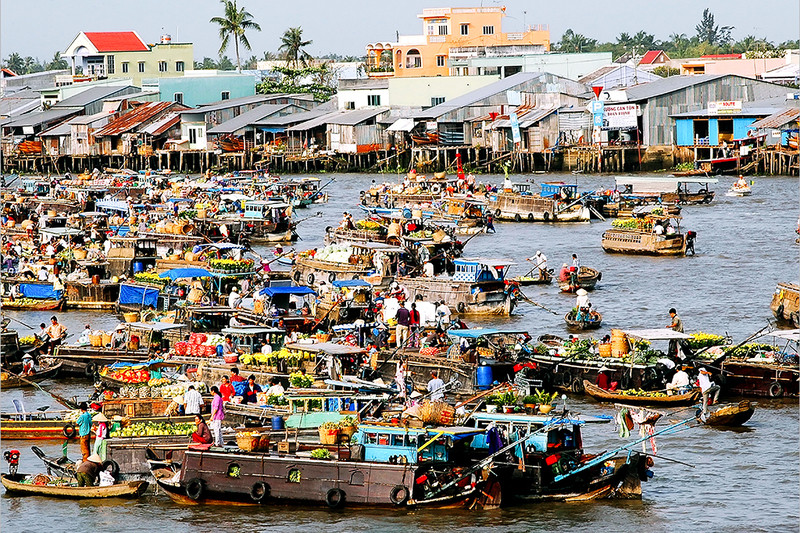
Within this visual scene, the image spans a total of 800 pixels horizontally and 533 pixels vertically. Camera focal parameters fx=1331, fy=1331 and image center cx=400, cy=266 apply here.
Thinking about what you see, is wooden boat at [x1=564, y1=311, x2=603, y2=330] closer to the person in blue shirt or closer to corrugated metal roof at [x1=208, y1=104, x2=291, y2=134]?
the person in blue shirt

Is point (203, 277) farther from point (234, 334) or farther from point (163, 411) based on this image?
point (163, 411)

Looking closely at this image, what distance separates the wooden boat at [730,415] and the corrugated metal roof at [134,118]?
77.2 m

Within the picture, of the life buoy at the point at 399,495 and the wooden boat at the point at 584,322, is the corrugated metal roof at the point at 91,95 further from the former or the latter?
the life buoy at the point at 399,495

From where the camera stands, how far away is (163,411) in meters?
22.1

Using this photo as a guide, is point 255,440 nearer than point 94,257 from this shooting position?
Yes

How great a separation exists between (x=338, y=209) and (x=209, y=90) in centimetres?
3938

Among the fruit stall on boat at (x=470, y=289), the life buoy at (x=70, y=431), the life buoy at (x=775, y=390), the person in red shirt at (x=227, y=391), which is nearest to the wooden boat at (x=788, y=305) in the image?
the fruit stall on boat at (x=470, y=289)

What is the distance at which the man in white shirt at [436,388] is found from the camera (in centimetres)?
2123

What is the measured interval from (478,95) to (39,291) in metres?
53.7

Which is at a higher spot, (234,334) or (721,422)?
(234,334)

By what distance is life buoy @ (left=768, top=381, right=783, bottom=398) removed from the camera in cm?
2503

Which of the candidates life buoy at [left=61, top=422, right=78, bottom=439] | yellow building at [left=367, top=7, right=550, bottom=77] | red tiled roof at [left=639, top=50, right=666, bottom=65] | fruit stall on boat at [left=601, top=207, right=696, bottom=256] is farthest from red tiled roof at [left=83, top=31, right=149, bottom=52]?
life buoy at [left=61, top=422, right=78, bottom=439]

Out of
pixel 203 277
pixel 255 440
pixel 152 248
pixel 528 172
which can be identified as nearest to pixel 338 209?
pixel 528 172

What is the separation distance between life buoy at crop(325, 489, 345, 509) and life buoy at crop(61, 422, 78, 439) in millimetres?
6252
